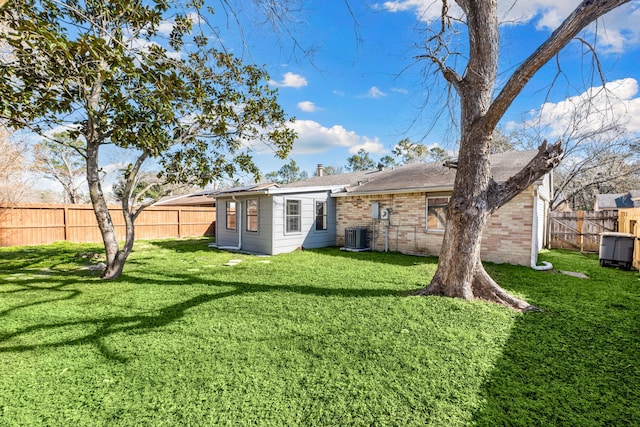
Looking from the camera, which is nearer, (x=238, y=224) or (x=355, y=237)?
(x=355, y=237)

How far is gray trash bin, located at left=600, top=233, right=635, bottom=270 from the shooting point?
7.05 meters

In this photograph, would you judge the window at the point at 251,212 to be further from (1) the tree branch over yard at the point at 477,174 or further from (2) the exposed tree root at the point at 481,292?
(1) the tree branch over yard at the point at 477,174

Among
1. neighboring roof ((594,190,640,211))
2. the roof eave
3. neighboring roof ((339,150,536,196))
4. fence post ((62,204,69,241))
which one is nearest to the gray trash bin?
neighboring roof ((339,150,536,196))

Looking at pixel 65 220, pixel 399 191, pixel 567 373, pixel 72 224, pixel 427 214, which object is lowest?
pixel 567 373

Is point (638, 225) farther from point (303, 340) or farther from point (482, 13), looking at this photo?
point (303, 340)

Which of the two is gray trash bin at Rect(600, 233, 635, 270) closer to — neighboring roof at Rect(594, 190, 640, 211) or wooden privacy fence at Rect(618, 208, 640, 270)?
wooden privacy fence at Rect(618, 208, 640, 270)

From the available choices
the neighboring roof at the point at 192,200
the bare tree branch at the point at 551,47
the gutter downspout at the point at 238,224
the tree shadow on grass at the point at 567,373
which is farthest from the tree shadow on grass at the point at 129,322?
the neighboring roof at the point at 192,200

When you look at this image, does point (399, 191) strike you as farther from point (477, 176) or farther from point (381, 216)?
point (477, 176)

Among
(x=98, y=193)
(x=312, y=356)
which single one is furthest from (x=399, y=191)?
(x=98, y=193)

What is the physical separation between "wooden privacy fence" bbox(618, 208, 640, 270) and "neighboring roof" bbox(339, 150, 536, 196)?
291 cm

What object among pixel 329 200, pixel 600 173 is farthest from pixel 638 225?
pixel 600 173

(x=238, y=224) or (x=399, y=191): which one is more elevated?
(x=399, y=191)

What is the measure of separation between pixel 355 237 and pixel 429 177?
3.38 m

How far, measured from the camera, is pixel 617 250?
23.6 feet
